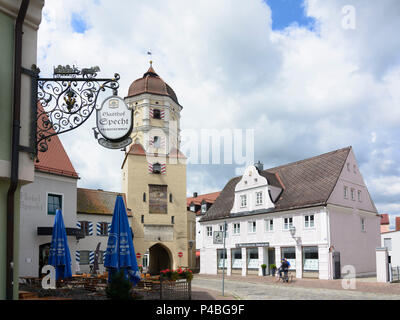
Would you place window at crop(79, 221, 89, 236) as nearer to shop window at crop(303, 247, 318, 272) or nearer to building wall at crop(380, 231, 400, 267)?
shop window at crop(303, 247, 318, 272)

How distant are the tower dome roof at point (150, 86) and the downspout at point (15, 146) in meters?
37.1

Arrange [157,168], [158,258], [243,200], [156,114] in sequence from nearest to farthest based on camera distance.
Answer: [243,200]
[157,168]
[156,114]
[158,258]

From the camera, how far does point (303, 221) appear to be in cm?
3072

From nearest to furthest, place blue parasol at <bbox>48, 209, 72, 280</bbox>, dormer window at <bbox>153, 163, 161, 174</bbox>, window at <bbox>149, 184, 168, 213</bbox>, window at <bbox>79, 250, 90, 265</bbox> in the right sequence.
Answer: blue parasol at <bbox>48, 209, 72, 280</bbox>
window at <bbox>79, 250, 90, 265</bbox>
window at <bbox>149, 184, 168, 213</bbox>
dormer window at <bbox>153, 163, 161, 174</bbox>

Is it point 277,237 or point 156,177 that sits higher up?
point 156,177

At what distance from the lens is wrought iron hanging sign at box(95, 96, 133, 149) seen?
940 centimetres

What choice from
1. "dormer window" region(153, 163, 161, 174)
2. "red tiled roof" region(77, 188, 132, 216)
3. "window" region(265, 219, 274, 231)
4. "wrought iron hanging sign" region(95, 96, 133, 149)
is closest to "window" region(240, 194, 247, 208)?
"window" region(265, 219, 274, 231)

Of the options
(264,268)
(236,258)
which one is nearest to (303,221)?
(264,268)

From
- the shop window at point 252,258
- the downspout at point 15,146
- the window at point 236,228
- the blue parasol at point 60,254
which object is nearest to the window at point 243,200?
the window at point 236,228

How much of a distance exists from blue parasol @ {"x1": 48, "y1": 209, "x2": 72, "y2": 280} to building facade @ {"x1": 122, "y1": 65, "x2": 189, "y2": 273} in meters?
22.6

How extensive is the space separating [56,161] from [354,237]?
2188cm

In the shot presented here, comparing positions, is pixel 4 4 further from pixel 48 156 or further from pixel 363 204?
pixel 363 204

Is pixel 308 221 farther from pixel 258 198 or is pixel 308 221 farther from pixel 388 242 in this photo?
pixel 388 242

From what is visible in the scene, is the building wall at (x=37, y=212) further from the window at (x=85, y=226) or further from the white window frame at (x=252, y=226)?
the white window frame at (x=252, y=226)
